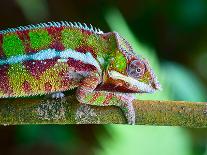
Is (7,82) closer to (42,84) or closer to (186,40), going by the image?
(42,84)

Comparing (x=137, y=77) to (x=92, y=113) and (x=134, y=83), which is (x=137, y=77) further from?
(x=92, y=113)

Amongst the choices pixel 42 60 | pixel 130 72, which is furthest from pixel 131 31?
pixel 42 60

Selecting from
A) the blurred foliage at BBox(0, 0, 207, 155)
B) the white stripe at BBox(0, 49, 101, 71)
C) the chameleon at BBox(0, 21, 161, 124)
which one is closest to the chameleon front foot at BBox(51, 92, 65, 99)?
the chameleon at BBox(0, 21, 161, 124)

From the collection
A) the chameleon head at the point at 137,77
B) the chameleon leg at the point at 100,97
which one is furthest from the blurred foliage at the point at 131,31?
the chameleon leg at the point at 100,97

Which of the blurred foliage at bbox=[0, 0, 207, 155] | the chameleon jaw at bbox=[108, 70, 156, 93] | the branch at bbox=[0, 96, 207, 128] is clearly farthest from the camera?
the blurred foliage at bbox=[0, 0, 207, 155]

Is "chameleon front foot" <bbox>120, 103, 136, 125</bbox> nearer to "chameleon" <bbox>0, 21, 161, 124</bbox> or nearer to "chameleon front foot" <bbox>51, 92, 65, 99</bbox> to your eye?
"chameleon" <bbox>0, 21, 161, 124</bbox>

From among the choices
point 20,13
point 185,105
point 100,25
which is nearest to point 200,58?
point 100,25

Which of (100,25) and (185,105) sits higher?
(100,25)

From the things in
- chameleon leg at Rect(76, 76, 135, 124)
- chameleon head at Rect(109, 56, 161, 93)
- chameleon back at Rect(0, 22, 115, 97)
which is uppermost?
chameleon back at Rect(0, 22, 115, 97)
